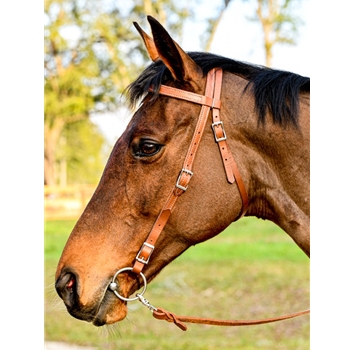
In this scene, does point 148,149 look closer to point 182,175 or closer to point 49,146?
point 182,175

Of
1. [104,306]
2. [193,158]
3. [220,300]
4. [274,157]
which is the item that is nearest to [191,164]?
[193,158]

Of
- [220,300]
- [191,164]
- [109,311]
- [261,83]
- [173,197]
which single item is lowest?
[220,300]

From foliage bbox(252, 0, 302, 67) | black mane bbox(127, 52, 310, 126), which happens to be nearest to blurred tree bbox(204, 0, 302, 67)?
foliage bbox(252, 0, 302, 67)

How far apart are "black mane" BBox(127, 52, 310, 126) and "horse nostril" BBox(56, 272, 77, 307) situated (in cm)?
73

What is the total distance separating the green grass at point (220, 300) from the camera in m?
5.30

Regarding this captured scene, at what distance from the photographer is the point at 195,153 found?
183cm

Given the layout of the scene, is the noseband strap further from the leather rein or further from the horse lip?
the horse lip

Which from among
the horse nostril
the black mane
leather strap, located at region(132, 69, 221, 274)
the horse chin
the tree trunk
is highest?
the black mane

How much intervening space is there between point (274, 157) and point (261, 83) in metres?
0.29

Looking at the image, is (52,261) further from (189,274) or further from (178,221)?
(178,221)

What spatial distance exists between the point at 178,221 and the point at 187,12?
717cm

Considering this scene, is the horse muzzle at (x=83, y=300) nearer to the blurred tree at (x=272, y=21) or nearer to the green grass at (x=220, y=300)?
the green grass at (x=220, y=300)

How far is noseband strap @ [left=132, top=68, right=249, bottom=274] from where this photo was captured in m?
1.81
